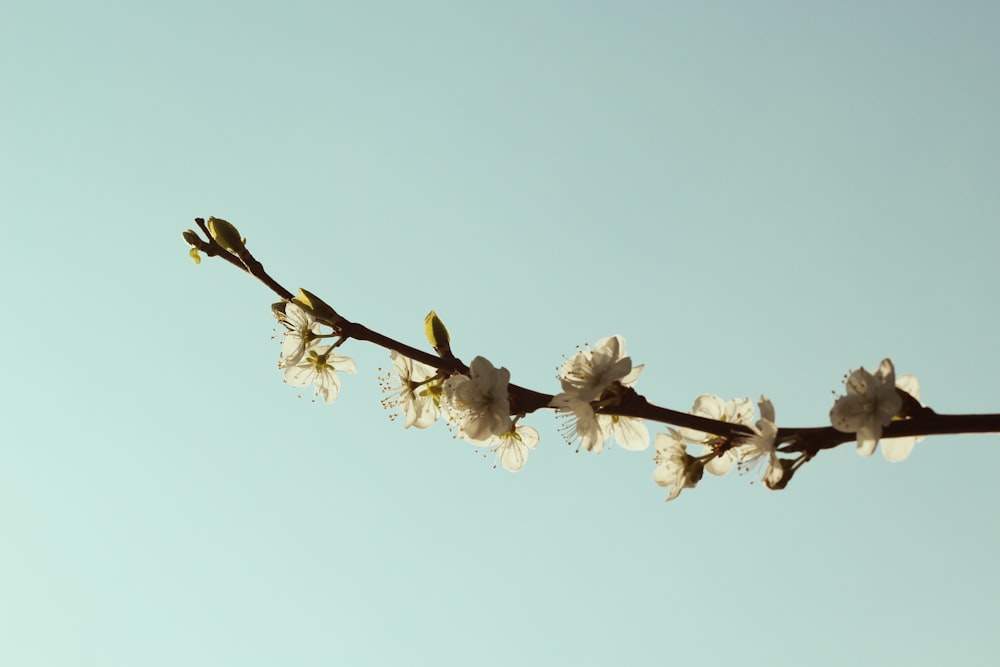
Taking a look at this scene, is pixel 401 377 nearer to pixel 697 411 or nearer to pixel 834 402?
pixel 697 411

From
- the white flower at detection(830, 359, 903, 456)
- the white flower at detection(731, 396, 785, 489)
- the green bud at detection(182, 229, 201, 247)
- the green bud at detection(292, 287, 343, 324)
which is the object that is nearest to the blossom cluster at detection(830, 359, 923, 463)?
the white flower at detection(830, 359, 903, 456)

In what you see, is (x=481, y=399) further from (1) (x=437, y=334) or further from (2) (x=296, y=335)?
(2) (x=296, y=335)

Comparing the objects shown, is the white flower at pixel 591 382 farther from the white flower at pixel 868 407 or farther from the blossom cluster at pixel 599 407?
the white flower at pixel 868 407

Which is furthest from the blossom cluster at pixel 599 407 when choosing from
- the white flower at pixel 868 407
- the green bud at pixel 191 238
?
the green bud at pixel 191 238

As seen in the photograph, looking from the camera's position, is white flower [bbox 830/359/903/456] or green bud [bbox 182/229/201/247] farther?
green bud [bbox 182/229/201/247]

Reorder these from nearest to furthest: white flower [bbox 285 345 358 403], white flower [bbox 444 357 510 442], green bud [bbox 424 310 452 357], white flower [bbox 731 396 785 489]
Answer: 1. white flower [bbox 731 396 785 489]
2. white flower [bbox 444 357 510 442]
3. green bud [bbox 424 310 452 357]
4. white flower [bbox 285 345 358 403]

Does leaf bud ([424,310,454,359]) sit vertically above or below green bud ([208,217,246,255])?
below

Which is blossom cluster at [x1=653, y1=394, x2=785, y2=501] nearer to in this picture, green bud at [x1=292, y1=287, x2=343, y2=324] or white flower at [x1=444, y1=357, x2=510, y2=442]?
white flower at [x1=444, y1=357, x2=510, y2=442]
